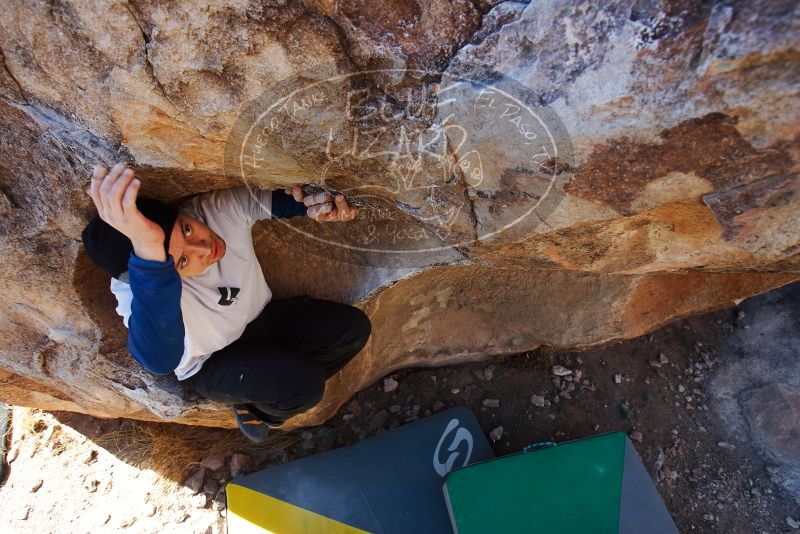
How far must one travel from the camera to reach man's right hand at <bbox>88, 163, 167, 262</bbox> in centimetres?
109

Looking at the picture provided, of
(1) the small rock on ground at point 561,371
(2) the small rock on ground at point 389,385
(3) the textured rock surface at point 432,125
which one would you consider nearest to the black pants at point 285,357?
(3) the textured rock surface at point 432,125

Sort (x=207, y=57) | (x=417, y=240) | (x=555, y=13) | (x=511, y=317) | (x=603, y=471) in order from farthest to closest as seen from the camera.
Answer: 1. (x=511, y=317)
2. (x=603, y=471)
3. (x=417, y=240)
4. (x=207, y=57)
5. (x=555, y=13)

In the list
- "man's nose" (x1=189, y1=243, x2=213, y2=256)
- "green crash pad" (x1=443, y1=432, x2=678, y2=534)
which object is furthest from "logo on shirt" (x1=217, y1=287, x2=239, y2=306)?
"green crash pad" (x1=443, y1=432, x2=678, y2=534)

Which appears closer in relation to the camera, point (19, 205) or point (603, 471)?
point (19, 205)

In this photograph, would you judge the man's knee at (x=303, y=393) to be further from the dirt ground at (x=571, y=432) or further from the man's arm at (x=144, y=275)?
the dirt ground at (x=571, y=432)

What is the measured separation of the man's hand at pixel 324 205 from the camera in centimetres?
139

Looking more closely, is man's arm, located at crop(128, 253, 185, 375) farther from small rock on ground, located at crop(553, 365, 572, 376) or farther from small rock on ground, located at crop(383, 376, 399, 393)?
small rock on ground, located at crop(553, 365, 572, 376)

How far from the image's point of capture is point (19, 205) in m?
1.30

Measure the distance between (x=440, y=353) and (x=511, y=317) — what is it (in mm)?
290

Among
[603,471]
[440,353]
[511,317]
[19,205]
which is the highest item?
[511,317]

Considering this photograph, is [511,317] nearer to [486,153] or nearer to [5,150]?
[486,153]

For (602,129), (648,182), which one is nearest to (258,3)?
(602,129)

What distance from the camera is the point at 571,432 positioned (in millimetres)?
2088

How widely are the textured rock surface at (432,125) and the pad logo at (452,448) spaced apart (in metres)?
0.70
